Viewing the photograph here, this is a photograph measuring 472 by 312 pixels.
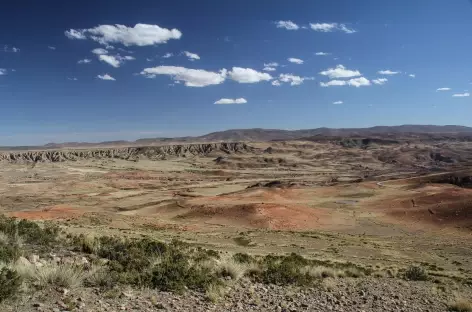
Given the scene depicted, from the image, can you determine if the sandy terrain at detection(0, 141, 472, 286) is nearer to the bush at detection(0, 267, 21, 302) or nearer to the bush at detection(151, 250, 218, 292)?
the bush at detection(151, 250, 218, 292)

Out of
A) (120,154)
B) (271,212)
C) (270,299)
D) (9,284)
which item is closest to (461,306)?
(270,299)

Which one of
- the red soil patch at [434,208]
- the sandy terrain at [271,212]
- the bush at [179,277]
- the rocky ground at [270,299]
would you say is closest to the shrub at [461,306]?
the rocky ground at [270,299]

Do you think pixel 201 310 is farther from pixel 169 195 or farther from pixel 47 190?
pixel 47 190

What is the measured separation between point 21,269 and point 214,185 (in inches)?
3484

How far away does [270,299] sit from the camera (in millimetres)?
9734

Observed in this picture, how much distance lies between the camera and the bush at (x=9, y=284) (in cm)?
750

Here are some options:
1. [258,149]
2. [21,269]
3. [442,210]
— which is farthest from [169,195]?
[258,149]

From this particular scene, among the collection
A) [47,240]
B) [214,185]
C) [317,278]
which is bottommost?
[214,185]

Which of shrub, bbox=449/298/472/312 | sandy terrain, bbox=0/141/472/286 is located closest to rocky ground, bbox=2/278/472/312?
shrub, bbox=449/298/472/312

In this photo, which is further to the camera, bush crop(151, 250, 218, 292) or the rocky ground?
bush crop(151, 250, 218, 292)

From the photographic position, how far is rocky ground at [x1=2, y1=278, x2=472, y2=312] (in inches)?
315

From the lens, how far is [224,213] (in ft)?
162

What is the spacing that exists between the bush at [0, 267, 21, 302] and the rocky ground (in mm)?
206

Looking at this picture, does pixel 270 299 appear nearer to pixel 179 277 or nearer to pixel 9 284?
pixel 179 277
